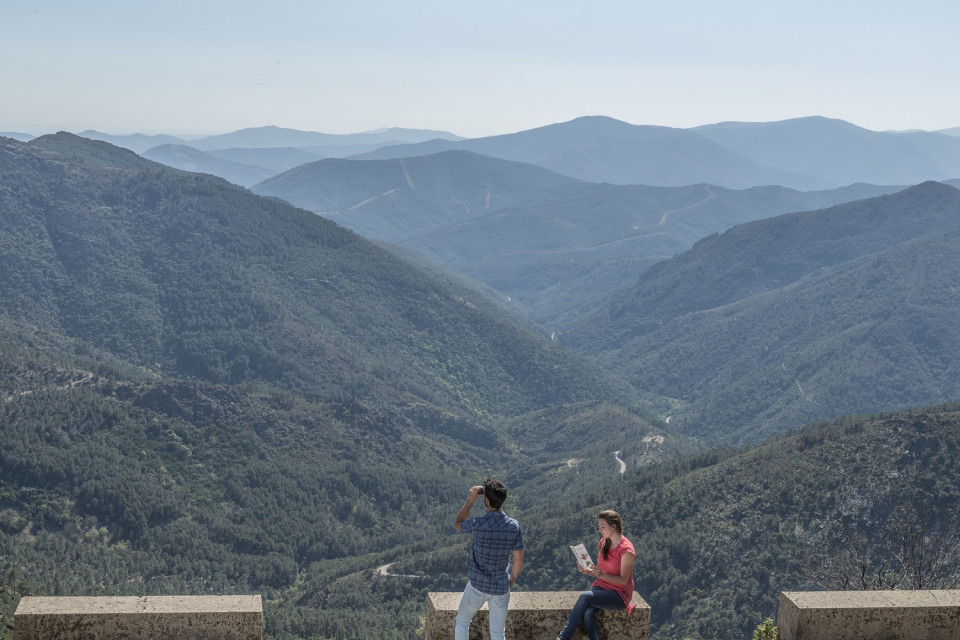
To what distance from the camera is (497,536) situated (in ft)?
35.8

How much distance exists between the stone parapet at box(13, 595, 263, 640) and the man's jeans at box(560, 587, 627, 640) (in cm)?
420

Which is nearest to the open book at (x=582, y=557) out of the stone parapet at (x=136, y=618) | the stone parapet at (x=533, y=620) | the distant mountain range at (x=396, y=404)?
the stone parapet at (x=533, y=620)

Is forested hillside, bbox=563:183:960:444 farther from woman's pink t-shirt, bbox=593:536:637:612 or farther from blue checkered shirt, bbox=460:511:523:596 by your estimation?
blue checkered shirt, bbox=460:511:523:596

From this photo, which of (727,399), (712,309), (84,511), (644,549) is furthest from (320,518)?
(712,309)

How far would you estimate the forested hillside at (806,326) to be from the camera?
119 m

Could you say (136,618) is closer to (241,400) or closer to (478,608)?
(478,608)

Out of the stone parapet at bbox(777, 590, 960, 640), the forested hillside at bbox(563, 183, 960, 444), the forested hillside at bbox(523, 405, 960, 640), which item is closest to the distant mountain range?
the forested hillside at bbox(523, 405, 960, 640)

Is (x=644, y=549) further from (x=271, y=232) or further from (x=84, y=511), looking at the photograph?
(x=271, y=232)

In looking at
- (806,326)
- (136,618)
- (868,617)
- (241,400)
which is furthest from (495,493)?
(806,326)

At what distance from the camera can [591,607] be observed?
37.9 ft

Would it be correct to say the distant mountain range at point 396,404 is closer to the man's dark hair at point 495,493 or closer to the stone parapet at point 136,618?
the man's dark hair at point 495,493

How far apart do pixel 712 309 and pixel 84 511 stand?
461ft

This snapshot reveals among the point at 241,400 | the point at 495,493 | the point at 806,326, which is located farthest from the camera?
the point at 806,326

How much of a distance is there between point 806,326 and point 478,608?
468ft
